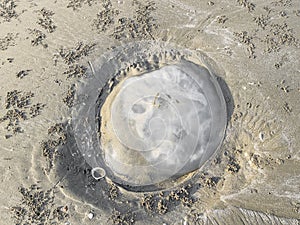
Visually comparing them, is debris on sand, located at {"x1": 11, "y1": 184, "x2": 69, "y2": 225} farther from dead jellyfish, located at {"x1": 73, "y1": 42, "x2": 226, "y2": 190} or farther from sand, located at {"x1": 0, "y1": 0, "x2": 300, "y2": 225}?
dead jellyfish, located at {"x1": 73, "y1": 42, "x2": 226, "y2": 190}

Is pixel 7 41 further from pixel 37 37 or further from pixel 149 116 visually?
pixel 149 116

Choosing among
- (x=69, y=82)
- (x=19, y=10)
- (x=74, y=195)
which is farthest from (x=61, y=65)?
(x=74, y=195)

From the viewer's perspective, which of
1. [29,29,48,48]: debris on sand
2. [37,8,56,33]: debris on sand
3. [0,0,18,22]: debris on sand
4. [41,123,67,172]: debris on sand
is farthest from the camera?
[0,0,18,22]: debris on sand

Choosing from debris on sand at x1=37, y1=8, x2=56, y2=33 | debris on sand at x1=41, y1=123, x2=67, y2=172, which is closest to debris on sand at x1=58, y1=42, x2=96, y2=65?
debris on sand at x1=37, y1=8, x2=56, y2=33

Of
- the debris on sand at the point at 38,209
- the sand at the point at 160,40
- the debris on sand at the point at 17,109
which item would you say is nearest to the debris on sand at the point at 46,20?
the sand at the point at 160,40

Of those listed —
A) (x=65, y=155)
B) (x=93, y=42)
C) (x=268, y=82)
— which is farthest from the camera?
(x=93, y=42)

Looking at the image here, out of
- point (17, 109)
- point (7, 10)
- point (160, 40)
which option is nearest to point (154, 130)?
point (160, 40)

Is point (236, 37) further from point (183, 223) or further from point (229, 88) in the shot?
point (183, 223)
